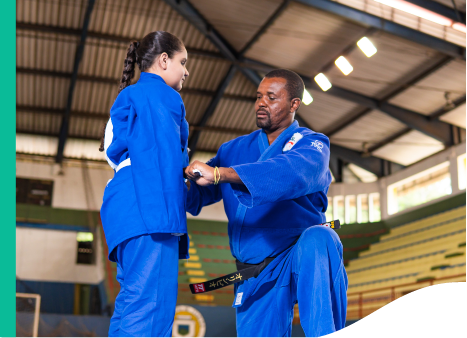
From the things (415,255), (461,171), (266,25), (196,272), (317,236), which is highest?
(266,25)

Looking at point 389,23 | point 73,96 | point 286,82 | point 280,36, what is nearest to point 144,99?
point 286,82

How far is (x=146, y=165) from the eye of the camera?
2.00m

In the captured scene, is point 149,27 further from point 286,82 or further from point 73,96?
point 286,82

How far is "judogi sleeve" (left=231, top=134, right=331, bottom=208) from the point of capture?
2.06 metres

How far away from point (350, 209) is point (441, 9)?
8.49m

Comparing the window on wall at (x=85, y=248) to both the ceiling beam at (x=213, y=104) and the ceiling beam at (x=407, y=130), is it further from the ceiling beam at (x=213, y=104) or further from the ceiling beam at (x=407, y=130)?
the ceiling beam at (x=407, y=130)

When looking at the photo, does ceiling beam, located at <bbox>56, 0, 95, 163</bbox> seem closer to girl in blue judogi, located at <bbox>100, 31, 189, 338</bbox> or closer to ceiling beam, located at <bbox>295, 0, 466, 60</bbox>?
ceiling beam, located at <bbox>295, 0, 466, 60</bbox>

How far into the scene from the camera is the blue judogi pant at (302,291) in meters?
1.99

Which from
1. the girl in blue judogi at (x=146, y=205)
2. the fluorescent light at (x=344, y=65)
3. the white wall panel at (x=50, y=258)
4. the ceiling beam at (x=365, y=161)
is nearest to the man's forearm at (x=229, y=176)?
the girl in blue judogi at (x=146, y=205)

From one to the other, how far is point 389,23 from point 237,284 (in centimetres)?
868

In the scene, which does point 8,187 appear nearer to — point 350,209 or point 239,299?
point 239,299

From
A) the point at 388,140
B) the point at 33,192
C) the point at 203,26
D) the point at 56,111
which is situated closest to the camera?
the point at 203,26

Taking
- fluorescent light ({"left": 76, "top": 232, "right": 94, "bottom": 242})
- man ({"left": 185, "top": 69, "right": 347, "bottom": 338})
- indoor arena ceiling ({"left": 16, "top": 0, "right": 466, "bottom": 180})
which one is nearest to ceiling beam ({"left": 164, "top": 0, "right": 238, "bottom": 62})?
indoor arena ceiling ({"left": 16, "top": 0, "right": 466, "bottom": 180})

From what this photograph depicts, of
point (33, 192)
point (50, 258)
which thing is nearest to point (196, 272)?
point (50, 258)
